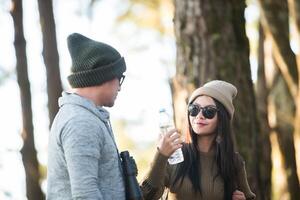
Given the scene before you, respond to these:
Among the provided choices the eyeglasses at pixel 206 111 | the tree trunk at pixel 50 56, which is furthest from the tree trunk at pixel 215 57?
the tree trunk at pixel 50 56

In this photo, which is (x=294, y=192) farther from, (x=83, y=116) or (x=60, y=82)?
(x=83, y=116)

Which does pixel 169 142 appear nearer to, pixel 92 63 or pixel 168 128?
pixel 168 128

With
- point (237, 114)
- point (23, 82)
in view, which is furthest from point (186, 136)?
point (23, 82)

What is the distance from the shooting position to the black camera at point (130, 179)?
4465mm

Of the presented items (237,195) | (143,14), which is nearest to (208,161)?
(237,195)

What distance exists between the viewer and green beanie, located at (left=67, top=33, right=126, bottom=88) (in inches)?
173

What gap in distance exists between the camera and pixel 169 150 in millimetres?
4953

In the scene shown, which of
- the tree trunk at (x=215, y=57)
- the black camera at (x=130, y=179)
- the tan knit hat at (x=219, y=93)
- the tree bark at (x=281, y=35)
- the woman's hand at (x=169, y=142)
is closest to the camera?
the black camera at (x=130, y=179)

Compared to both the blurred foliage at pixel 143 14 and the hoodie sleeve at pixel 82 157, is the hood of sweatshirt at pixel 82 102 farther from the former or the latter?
the blurred foliage at pixel 143 14

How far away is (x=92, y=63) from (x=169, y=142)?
2.81 feet

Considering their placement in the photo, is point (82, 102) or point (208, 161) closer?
point (82, 102)

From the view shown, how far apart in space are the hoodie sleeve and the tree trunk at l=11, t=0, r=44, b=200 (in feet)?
22.9

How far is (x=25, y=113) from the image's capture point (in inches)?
452

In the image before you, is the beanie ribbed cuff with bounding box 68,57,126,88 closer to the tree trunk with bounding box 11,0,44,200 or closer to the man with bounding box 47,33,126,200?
the man with bounding box 47,33,126,200
